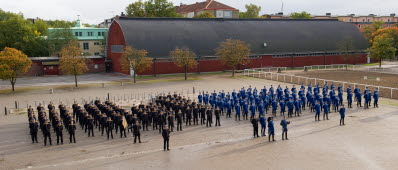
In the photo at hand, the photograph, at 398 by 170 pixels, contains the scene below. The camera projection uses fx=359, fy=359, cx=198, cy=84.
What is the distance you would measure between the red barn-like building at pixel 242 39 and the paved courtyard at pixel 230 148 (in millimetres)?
29344

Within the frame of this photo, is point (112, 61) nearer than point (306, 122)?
No

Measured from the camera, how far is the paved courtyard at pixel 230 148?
50.0 feet

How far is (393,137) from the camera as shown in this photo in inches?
727

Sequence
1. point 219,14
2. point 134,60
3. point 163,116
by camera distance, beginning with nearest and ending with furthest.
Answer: point 163,116 < point 134,60 < point 219,14

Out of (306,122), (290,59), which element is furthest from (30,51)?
(306,122)

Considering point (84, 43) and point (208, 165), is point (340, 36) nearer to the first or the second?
point (84, 43)

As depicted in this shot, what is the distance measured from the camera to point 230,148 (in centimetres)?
1736

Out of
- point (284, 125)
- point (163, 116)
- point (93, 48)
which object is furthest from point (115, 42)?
point (284, 125)

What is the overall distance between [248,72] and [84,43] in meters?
42.6

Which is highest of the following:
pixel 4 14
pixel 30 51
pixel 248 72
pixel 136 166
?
pixel 4 14

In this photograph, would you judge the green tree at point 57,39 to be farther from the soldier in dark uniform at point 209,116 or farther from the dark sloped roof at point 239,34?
the soldier in dark uniform at point 209,116

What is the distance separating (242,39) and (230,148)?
4143 cm

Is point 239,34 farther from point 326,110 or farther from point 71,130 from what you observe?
point 71,130

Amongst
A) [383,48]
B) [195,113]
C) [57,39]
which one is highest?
[57,39]
